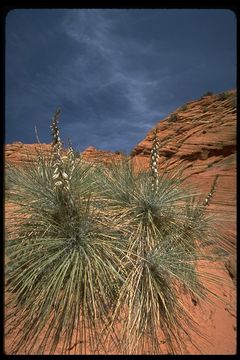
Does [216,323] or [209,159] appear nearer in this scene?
[216,323]

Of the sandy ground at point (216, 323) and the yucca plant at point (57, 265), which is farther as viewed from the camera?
the sandy ground at point (216, 323)

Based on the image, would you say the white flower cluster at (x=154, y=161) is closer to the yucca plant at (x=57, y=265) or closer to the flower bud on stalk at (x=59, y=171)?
the yucca plant at (x=57, y=265)

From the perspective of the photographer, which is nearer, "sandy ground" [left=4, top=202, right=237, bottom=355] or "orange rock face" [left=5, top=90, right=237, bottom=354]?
"sandy ground" [left=4, top=202, right=237, bottom=355]

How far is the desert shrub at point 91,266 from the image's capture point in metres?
2.05

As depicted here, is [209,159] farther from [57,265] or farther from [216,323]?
[57,265]

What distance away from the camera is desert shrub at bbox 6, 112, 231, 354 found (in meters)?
2.05

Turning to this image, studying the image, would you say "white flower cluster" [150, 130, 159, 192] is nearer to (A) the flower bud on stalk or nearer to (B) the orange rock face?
(B) the orange rock face

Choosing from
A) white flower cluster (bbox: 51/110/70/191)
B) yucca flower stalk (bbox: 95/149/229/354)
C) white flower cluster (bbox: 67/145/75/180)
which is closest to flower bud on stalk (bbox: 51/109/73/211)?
white flower cluster (bbox: 51/110/70/191)

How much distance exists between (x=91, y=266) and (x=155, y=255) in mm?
666

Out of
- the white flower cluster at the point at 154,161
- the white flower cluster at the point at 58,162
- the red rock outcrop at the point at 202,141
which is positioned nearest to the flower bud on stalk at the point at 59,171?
the white flower cluster at the point at 58,162

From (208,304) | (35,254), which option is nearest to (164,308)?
(208,304)

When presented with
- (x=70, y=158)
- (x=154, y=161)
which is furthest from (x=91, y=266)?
(x=154, y=161)

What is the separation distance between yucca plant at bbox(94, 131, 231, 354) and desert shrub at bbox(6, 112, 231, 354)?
1 cm

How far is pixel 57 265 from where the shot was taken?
226 centimetres
